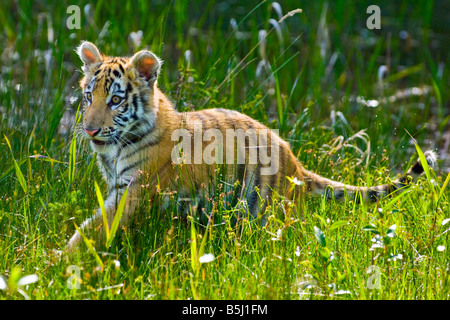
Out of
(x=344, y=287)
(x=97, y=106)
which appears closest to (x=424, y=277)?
(x=344, y=287)

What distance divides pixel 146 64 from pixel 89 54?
464 mm

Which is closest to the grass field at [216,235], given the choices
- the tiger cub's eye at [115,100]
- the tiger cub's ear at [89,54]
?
the tiger cub's eye at [115,100]

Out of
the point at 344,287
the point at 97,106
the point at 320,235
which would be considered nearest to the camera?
the point at 320,235

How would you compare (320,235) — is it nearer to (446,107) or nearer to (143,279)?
(143,279)

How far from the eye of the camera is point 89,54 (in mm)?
4215

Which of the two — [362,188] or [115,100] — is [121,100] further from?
[362,188]

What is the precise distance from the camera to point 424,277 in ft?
10.3

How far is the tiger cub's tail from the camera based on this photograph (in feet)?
12.6

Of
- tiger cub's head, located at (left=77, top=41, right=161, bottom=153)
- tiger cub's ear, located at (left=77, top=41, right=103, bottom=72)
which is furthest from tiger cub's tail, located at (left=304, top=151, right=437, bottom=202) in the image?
tiger cub's ear, located at (left=77, top=41, right=103, bottom=72)

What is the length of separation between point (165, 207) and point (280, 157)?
0.85 metres

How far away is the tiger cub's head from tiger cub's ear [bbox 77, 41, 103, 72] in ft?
0.50

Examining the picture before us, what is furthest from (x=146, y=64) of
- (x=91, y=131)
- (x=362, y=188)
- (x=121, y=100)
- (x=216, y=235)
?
(x=362, y=188)

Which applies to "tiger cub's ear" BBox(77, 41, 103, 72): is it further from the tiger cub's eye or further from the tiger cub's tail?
the tiger cub's tail
